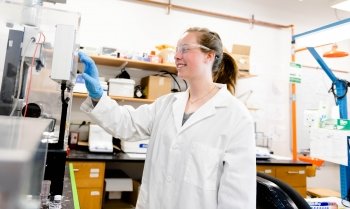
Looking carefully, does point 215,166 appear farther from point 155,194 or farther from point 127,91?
point 127,91

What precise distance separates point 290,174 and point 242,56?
1378 mm

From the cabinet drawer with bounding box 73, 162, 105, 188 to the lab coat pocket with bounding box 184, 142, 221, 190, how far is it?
131 centimetres

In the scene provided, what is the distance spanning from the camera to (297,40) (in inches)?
79.5

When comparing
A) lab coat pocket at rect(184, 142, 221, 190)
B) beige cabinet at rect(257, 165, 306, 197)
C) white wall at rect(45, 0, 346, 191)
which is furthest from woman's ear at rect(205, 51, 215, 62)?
white wall at rect(45, 0, 346, 191)

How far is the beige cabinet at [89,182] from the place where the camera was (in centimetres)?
214

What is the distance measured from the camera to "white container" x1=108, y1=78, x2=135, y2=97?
274cm

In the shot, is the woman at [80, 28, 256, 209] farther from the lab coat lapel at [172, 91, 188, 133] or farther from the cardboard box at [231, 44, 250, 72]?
the cardboard box at [231, 44, 250, 72]

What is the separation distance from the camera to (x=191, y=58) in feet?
4.03

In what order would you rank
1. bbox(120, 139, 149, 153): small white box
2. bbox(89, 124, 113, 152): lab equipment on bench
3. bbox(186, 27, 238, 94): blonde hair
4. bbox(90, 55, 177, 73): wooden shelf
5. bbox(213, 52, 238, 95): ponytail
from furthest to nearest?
bbox(90, 55, 177, 73): wooden shelf → bbox(120, 139, 149, 153): small white box → bbox(89, 124, 113, 152): lab equipment on bench → bbox(213, 52, 238, 95): ponytail → bbox(186, 27, 238, 94): blonde hair

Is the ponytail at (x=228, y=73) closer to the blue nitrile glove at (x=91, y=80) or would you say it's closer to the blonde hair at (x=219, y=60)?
the blonde hair at (x=219, y=60)

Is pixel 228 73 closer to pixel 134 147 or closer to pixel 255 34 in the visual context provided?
pixel 134 147

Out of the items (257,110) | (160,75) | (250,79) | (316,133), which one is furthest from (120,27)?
(316,133)

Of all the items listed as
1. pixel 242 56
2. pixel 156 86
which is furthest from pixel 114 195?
pixel 242 56

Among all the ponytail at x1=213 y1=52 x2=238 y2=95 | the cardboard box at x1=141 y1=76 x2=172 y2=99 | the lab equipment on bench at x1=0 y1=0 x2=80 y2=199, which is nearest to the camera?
the lab equipment on bench at x1=0 y1=0 x2=80 y2=199
